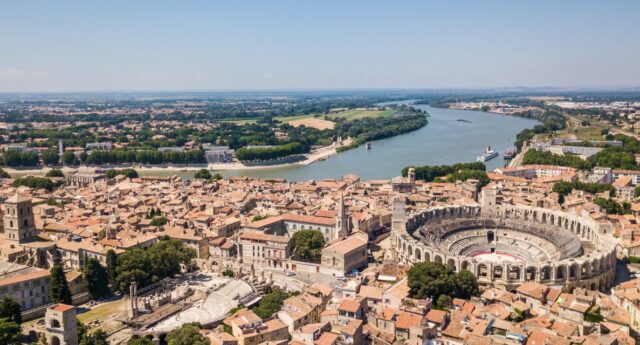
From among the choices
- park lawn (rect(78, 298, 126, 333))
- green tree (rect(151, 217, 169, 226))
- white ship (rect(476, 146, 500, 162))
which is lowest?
park lawn (rect(78, 298, 126, 333))

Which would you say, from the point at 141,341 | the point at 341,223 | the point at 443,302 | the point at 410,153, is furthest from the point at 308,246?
the point at 410,153

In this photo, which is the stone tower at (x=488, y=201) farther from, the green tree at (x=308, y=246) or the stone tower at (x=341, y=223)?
the green tree at (x=308, y=246)

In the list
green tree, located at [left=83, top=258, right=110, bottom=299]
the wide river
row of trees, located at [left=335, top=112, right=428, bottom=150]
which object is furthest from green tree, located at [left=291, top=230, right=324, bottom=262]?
row of trees, located at [left=335, top=112, right=428, bottom=150]

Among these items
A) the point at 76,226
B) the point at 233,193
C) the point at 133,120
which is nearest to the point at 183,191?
the point at 233,193

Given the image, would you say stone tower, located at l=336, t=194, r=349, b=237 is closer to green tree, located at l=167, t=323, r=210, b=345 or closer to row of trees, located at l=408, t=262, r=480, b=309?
row of trees, located at l=408, t=262, r=480, b=309

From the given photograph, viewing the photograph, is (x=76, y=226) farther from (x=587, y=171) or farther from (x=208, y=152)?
(x=587, y=171)

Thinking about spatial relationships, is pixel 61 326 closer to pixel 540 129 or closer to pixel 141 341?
pixel 141 341
